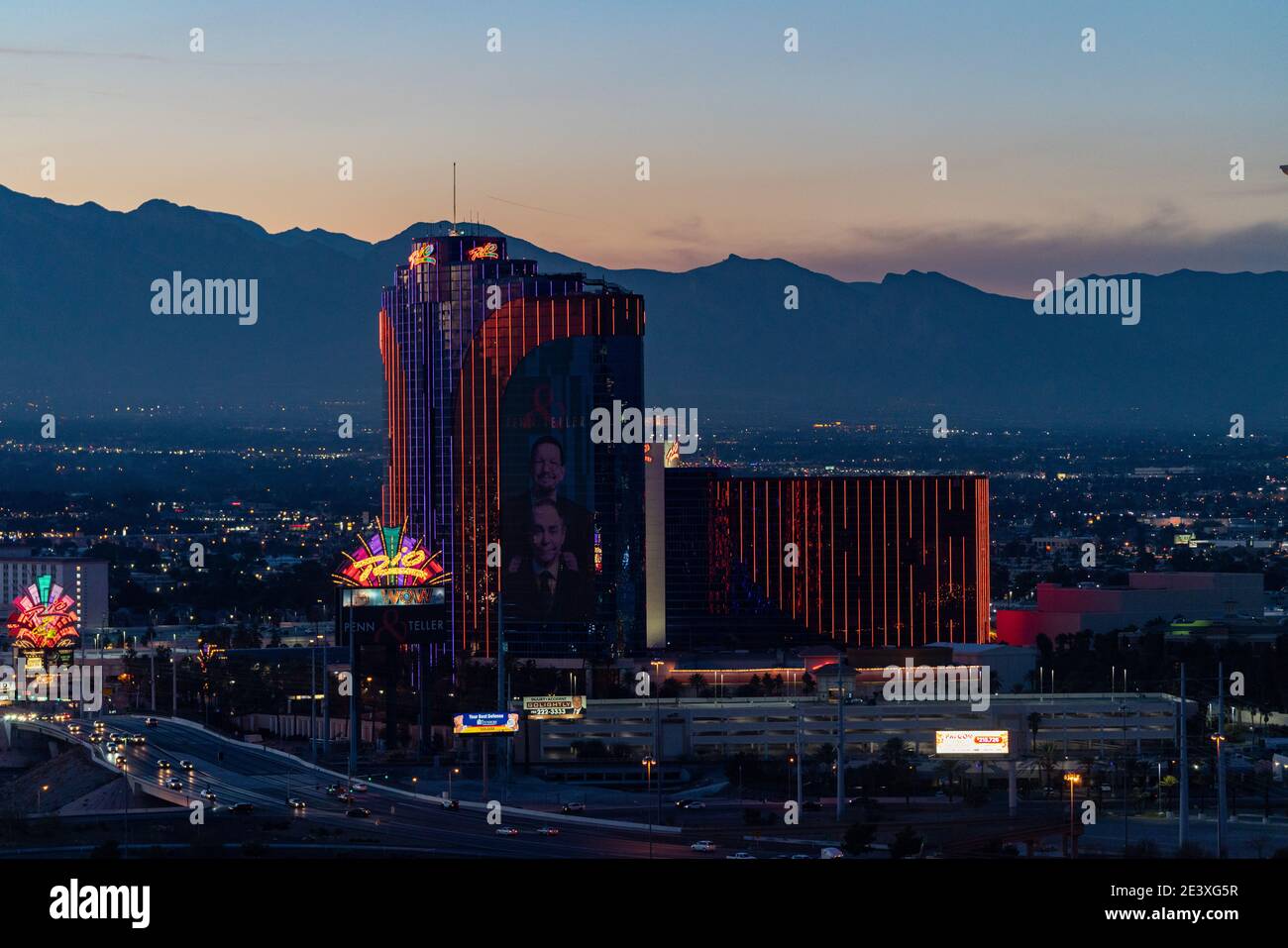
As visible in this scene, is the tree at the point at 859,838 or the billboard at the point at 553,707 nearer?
the tree at the point at 859,838

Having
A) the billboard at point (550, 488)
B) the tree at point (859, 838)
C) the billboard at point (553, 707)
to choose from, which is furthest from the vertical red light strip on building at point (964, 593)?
the tree at point (859, 838)

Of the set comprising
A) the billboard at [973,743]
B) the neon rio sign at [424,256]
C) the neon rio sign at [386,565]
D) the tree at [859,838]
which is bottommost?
the tree at [859,838]

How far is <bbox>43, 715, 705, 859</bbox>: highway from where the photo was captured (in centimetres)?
5341

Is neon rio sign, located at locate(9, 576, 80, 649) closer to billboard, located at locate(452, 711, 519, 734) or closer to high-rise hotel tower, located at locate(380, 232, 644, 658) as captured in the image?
high-rise hotel tower, located at locate(380, 232, 644, 658)

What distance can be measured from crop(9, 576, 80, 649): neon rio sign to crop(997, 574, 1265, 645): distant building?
184ft

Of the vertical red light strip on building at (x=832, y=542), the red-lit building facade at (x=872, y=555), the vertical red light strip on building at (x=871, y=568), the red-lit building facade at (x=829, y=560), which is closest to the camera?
the red-lit building facade at (x=872, y=555)

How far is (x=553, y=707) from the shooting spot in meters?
81.2

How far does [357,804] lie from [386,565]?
23.2 m

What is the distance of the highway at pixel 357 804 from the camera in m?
53.4

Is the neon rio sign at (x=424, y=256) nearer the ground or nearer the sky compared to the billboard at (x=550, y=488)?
nearer the sky

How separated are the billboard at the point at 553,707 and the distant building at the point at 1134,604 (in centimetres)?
5045

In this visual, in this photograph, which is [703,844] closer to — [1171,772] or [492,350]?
[1171,772]

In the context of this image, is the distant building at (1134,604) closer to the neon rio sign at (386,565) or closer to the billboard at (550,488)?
the billboard at (550,488)
